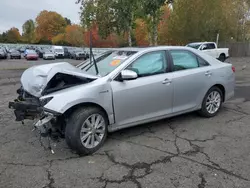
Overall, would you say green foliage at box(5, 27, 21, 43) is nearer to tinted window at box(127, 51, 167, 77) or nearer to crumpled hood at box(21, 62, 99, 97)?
crumpled hood at box(21, 62, 99, 97)

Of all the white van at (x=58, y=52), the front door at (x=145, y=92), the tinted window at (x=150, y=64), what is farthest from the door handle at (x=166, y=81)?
the white van at (x=58, y=52)

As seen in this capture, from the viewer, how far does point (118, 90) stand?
3924 mm

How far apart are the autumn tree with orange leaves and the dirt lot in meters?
87.8

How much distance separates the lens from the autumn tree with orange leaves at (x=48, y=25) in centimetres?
8669

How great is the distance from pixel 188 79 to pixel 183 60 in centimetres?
40

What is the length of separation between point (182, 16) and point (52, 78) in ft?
87.9

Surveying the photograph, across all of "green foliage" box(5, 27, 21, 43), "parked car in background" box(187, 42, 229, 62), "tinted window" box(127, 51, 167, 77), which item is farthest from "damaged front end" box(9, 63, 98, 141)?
"green foliage" box(5, 27, 21, 43)

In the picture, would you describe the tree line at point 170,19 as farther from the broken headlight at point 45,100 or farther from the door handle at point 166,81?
the broken headlight at point 45,100

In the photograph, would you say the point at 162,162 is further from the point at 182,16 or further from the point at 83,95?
the point at 182,16

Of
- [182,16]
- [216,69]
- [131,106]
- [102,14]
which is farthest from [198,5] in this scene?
[131,106]

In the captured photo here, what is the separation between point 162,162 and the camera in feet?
11.3

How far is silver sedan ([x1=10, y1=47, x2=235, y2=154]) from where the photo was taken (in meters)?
3.60

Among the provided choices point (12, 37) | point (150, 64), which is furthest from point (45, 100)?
point (12, 37)

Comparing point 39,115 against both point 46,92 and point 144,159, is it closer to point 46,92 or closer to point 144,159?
point 46,92
